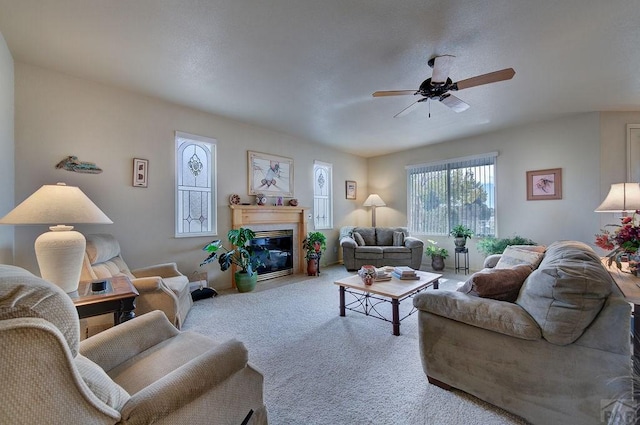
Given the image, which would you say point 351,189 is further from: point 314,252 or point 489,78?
point 489,78

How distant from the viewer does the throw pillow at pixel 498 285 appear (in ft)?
5.52

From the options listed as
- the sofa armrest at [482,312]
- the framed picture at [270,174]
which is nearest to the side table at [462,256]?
the framed picture at [270,174]

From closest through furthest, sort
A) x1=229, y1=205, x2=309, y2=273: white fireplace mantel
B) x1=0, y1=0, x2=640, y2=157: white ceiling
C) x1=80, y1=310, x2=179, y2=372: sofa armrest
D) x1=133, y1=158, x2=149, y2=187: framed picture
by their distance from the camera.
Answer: x1=80, y1=310, x2=179, y2=372: sofa armrest
x1=0, y1=0, x2=640, y2=157: white ceiling
x1=133, y1=158, x2=149, y2=187: framed picture
x1=229, y1=205, x2=309, y2=273: white fireplace mantel

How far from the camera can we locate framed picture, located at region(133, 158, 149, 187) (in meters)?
3.25

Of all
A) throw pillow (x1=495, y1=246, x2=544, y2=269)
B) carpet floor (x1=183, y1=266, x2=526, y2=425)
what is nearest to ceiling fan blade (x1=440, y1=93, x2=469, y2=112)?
throw pillow (x1=495, y1=246, x2=544, y2=269)

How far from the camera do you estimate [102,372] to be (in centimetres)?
88

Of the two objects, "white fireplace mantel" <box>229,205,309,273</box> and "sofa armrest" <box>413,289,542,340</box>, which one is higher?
"white fireplace mantel" <box>229,205,309,273</box>

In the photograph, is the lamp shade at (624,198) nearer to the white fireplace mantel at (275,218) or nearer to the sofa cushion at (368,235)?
the sofa cushion at (368,235)

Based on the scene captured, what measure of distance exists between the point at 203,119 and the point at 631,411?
4524mm

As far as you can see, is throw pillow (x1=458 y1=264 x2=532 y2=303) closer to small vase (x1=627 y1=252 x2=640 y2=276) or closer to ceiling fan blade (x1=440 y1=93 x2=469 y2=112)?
small vase (x1=627 y1=252 x2=640 y2=276)

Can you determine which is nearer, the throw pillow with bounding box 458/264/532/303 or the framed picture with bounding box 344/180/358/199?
the throw pillow with bounding box 458/264/532/303

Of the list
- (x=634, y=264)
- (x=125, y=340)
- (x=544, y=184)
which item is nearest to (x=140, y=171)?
(x=125, y=340)

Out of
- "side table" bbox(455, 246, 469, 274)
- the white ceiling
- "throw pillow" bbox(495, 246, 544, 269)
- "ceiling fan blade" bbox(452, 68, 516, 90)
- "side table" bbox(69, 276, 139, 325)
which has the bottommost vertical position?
"side table" bbox(455, 246, 469, 274)

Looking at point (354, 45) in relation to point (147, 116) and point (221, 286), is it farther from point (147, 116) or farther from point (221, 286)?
point (221, 286)
